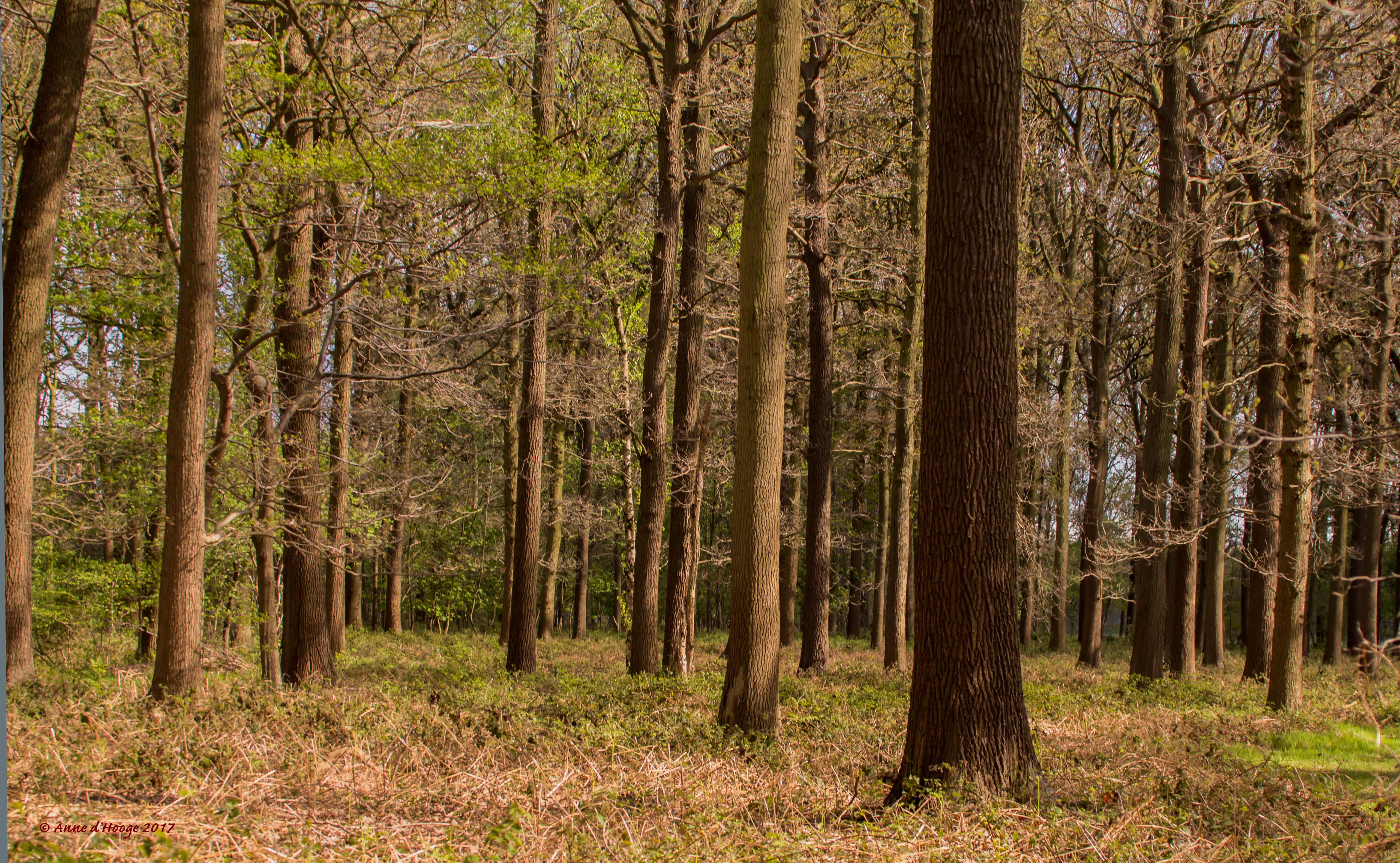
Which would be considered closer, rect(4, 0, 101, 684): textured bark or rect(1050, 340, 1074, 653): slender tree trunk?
rect(4, 0, 101, 684): textured bark

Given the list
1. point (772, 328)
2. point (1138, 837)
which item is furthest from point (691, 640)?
point (1138, 837)

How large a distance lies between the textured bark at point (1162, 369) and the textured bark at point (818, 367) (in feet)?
Result: 15.7

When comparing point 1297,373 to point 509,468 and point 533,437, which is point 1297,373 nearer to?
point 533,437

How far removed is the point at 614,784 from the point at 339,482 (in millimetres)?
7415

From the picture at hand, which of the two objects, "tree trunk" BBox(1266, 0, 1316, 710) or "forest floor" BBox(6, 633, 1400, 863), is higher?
"tree trunk" BBox(1266, 0, 1316, 710)

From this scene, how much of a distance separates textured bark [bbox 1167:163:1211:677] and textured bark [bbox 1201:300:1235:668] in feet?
2.51

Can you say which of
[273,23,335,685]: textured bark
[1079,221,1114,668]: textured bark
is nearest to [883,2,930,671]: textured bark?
[1079,221,1114,668]: textured bark

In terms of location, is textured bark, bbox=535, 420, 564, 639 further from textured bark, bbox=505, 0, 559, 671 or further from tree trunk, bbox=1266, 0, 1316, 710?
tree trunk, bbox=1266, 0, 1316, 710

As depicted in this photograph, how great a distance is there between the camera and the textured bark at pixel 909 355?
1427 centimetres

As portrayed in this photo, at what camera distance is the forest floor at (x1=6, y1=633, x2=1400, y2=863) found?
4.29 metres

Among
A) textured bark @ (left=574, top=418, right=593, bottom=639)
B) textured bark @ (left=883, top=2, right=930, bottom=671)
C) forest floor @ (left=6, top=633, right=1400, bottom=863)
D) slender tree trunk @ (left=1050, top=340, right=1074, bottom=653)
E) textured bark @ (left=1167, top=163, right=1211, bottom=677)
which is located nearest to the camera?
forest floor @ (left=6, top=633, right=1400, bottom=863)

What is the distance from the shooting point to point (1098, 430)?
1656cm

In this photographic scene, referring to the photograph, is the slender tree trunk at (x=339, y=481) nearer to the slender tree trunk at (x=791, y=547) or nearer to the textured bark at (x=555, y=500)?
the textured bark at (x=555, y=500)

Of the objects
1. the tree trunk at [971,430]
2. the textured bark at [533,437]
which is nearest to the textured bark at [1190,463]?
the tree trunk at [971,430]
